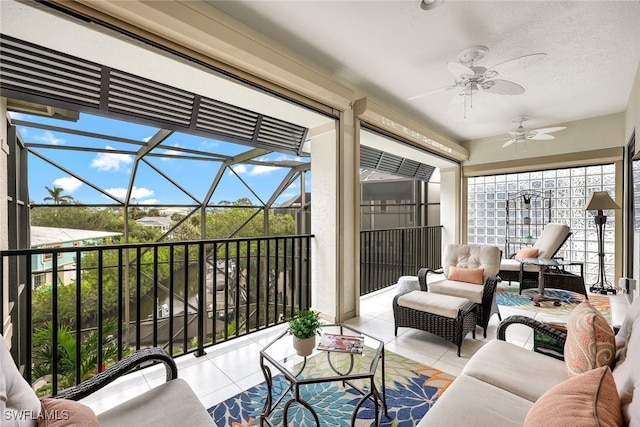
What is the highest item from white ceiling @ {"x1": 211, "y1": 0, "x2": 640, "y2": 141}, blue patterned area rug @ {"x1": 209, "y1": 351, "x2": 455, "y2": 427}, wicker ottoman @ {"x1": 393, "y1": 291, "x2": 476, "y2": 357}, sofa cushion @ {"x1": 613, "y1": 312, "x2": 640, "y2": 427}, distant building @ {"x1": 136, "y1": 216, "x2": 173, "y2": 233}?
white ceiling @ {"x1": 211, "y1": 0, "x2": 640, "y2": 141}

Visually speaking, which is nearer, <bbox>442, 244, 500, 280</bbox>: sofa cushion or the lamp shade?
<bbox>442, 244, 500, 280</bbox>: sofa cushion

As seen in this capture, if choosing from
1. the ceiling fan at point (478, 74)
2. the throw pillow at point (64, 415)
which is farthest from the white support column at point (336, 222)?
the throw pillow at point (64, 415)

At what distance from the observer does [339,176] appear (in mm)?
3166

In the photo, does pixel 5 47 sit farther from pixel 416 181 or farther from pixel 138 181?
pixel 416 181

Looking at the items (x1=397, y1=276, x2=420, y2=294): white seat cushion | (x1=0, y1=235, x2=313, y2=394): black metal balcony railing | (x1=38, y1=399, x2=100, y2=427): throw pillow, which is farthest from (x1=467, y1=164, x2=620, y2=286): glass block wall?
(x1=38, y1=399, x2=100, y2=427): throw pillow

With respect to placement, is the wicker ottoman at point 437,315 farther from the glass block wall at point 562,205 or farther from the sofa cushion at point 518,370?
the glass block wall at point 562,205

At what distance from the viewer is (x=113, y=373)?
1235 mm

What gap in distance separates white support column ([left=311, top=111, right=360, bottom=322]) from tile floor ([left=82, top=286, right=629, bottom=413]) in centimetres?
35

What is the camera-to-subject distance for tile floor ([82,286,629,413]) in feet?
6.25

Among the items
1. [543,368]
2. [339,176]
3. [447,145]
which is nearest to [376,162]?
[447,145]

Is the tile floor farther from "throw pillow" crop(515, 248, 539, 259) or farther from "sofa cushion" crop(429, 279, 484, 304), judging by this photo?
"throw pillow" crop(515, 248, 539, 259)

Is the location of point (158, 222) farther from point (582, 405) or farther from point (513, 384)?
point (582, 405)

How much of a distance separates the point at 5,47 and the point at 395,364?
3.30m

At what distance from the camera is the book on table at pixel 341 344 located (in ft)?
5.47
